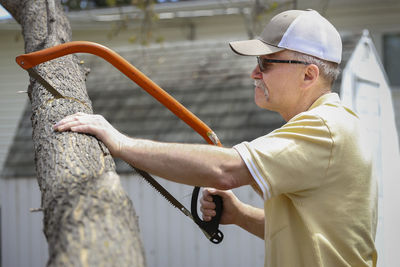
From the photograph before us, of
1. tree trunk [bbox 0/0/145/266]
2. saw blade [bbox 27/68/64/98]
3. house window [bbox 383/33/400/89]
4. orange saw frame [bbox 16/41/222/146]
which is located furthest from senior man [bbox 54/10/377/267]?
house window [bbox 383/33/400/89]

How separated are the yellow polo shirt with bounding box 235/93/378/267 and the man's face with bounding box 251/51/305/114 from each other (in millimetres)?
146

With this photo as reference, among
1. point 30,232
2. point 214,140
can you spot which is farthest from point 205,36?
point 214,140

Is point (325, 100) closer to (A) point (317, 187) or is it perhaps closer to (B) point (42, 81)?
(A) point (317, 187)

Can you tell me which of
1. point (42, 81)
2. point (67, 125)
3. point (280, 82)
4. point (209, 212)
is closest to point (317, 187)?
point (280, 82)

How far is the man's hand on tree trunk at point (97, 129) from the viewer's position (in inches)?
86.0

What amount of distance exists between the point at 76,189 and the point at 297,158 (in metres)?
0.88

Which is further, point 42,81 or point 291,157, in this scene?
point 42,81

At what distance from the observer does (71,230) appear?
167cm

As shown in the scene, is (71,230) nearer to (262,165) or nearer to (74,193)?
(74,193)

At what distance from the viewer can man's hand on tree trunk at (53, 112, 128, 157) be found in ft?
7.17

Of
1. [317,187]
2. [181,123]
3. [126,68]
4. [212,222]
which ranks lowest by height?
[181,123]

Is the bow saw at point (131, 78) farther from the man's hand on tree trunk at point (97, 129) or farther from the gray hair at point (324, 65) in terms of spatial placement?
the gray hair at point (324, 65)

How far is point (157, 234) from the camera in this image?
7652 mm

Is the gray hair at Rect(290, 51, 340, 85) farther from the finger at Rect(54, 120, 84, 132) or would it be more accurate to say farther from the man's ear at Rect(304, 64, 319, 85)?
the finger at Rect(54, 120, 84, 132)
